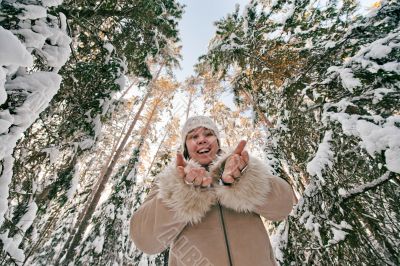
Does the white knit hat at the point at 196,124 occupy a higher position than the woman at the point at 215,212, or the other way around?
the white knit hat at the point at 196,124

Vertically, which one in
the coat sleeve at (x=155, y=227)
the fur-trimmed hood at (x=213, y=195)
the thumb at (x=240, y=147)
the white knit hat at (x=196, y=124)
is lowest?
the coat sleeve at (x=155, y=227)

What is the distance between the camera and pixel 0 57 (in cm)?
138

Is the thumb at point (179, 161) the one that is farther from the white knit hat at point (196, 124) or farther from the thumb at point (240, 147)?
the white knit hat at point (196, 124)

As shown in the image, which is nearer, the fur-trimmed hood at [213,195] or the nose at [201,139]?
the fur-trimmed hood at [213,195]

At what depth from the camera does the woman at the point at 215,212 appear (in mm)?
1699

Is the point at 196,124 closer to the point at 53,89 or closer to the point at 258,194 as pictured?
the point at 258,194

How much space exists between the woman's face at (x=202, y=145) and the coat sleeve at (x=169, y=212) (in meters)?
0.44

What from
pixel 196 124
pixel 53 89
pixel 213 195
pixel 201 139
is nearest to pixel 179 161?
pixel 213 195

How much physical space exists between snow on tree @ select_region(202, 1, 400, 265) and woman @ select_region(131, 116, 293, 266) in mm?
860

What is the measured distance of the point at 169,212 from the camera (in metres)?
1.84

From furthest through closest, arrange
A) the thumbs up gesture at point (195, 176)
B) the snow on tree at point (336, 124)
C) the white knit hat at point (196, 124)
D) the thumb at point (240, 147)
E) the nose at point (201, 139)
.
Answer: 1. the white knit hat at point (196, 124)
2. the nose at point (201, 139)
3. the snow on tree at point (336, 124)
4. the thumb at point (240, 147)
5. the thumbs up gesture at point (195, 176)

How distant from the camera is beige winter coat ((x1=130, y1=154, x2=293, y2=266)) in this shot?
1.70m

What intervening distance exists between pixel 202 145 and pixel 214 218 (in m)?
0.79

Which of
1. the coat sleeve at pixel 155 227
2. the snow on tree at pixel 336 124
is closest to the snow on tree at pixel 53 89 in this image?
the coat sleeve at pixel 155 227
